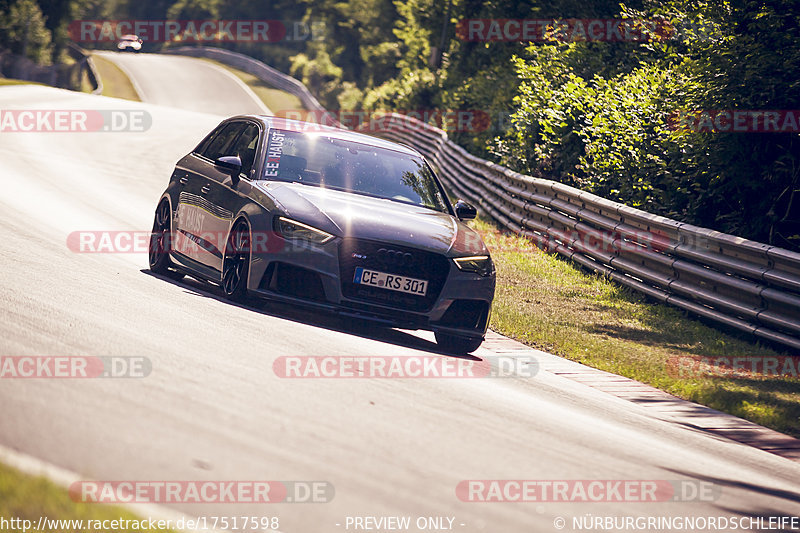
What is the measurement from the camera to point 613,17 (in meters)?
28.2

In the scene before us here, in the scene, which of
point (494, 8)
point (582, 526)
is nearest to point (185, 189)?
point (582, 526)

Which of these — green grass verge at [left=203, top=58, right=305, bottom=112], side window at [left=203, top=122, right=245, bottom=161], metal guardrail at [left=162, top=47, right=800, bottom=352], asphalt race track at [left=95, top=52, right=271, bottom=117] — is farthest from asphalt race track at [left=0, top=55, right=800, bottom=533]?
green grass verge at [left=203, top=58, right=305, bottom=112]

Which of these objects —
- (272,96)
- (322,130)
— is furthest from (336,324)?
(272,96)

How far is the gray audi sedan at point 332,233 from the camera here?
8109 millimetres

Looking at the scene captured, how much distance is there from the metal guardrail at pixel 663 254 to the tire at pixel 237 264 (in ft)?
17.8

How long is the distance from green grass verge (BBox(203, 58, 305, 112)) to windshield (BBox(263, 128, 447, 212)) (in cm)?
5364

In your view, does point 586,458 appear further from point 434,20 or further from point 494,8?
point 434,20

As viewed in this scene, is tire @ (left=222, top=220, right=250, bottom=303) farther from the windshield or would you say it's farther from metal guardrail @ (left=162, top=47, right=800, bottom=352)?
metal guardrail @ (left=162, top=47, right=800, bottom=352)

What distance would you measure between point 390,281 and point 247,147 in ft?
7.95

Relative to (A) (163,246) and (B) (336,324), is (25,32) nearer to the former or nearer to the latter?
(A) (163,246)

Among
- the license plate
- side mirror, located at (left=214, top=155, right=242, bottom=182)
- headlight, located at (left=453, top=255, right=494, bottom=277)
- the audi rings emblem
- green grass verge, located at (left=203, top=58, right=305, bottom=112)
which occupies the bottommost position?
green grass verge, located at (left=203, top=58, right=305, bottom=112)

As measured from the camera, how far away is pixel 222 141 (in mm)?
10469

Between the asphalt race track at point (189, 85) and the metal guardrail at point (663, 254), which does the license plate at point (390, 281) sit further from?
the asphalt race track at point (189, 85)

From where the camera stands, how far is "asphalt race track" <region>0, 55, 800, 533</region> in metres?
4.24
